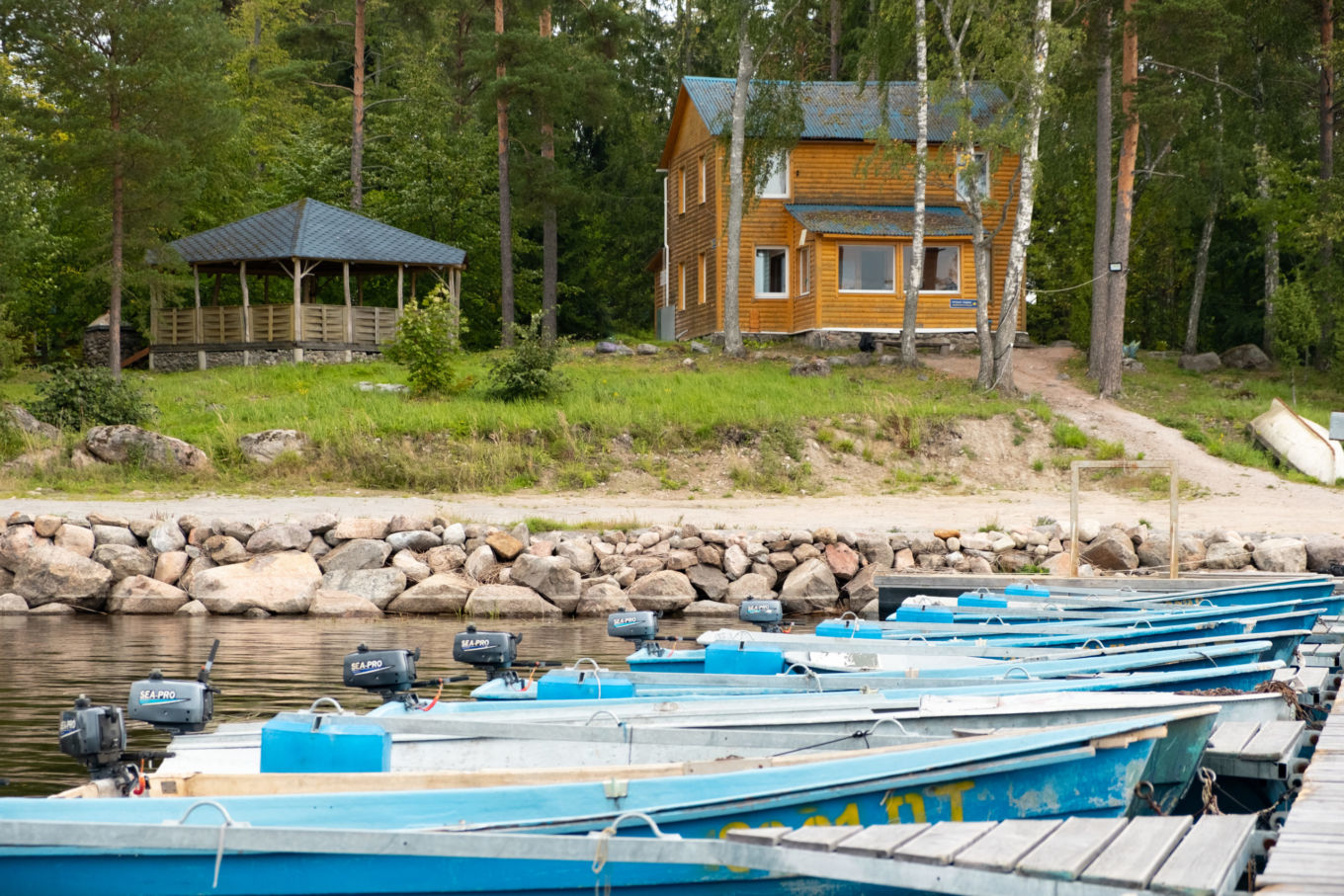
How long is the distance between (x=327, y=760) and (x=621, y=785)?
174 cm

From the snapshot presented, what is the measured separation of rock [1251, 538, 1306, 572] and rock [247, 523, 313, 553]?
13609 millimetres

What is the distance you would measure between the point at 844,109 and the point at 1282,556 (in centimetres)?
2196

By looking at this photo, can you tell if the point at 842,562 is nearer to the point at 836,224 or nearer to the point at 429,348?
the point at 429,348

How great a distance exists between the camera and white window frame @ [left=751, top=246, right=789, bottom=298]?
1481 inches

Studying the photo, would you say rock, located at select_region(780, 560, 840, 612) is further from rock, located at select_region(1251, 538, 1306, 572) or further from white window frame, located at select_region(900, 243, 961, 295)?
white window frame, located at select_region(900, 243, 961, 295)

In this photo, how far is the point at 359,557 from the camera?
19562mm

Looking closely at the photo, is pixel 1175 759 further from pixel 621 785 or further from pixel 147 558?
pixel 147 558

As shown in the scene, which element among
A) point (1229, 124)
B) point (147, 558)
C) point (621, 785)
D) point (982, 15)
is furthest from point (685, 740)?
point (1229, 124)

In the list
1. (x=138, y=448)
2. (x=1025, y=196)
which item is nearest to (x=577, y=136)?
(x=1025, y=196)

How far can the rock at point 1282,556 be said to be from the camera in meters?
19.0

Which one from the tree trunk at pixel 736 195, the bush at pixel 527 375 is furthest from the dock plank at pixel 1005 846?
Result: the tree trunk at pixel 736 195

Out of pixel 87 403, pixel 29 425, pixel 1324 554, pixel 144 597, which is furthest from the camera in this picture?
pixel 87 403

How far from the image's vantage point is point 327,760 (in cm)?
638

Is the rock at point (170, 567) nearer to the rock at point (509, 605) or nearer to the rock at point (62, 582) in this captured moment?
the rock at point (62, 582)
